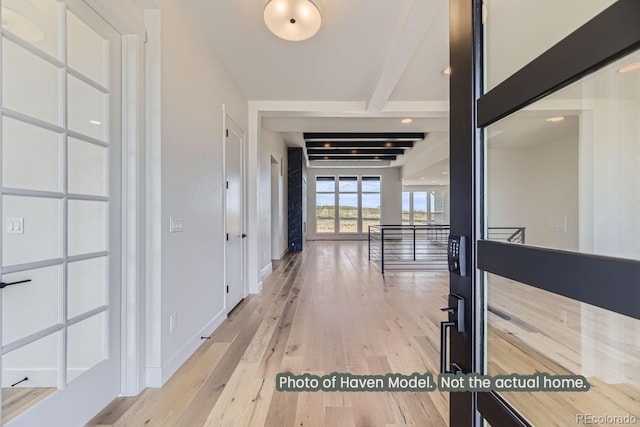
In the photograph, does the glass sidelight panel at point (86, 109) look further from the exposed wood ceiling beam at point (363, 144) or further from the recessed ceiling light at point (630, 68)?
the exposed wood ceiling beam at point (363, 144)

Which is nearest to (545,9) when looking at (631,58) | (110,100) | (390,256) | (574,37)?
(574,37)

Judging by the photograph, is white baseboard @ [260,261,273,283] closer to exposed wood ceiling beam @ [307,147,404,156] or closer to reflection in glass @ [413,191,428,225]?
exposed wood ceiling beam @ [307,147,404,156]

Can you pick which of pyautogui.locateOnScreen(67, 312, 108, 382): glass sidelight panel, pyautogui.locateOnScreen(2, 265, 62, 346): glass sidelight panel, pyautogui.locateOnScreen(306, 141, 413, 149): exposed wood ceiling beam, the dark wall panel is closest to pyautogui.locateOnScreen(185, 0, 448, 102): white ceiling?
pyautogui.locateOnScreen(2, 265, 62, 346): glass sidelight panel

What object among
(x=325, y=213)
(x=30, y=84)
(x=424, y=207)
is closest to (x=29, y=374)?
(x=30, y=84)

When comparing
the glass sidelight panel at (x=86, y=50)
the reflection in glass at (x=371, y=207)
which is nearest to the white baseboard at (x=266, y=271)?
the glass sidelight panel at (x=86, y=50)

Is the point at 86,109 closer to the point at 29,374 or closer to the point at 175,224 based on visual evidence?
the point at 175,224

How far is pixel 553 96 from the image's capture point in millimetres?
659

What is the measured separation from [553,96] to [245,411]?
6.77 ft

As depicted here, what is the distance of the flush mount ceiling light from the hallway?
2599 mm

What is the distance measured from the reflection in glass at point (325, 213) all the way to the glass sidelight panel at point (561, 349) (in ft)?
37.4

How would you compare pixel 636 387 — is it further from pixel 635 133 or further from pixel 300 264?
pixel 300 264

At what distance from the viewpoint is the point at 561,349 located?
859mm

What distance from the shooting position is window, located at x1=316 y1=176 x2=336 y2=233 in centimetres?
1232

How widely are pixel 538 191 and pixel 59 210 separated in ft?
6.65
